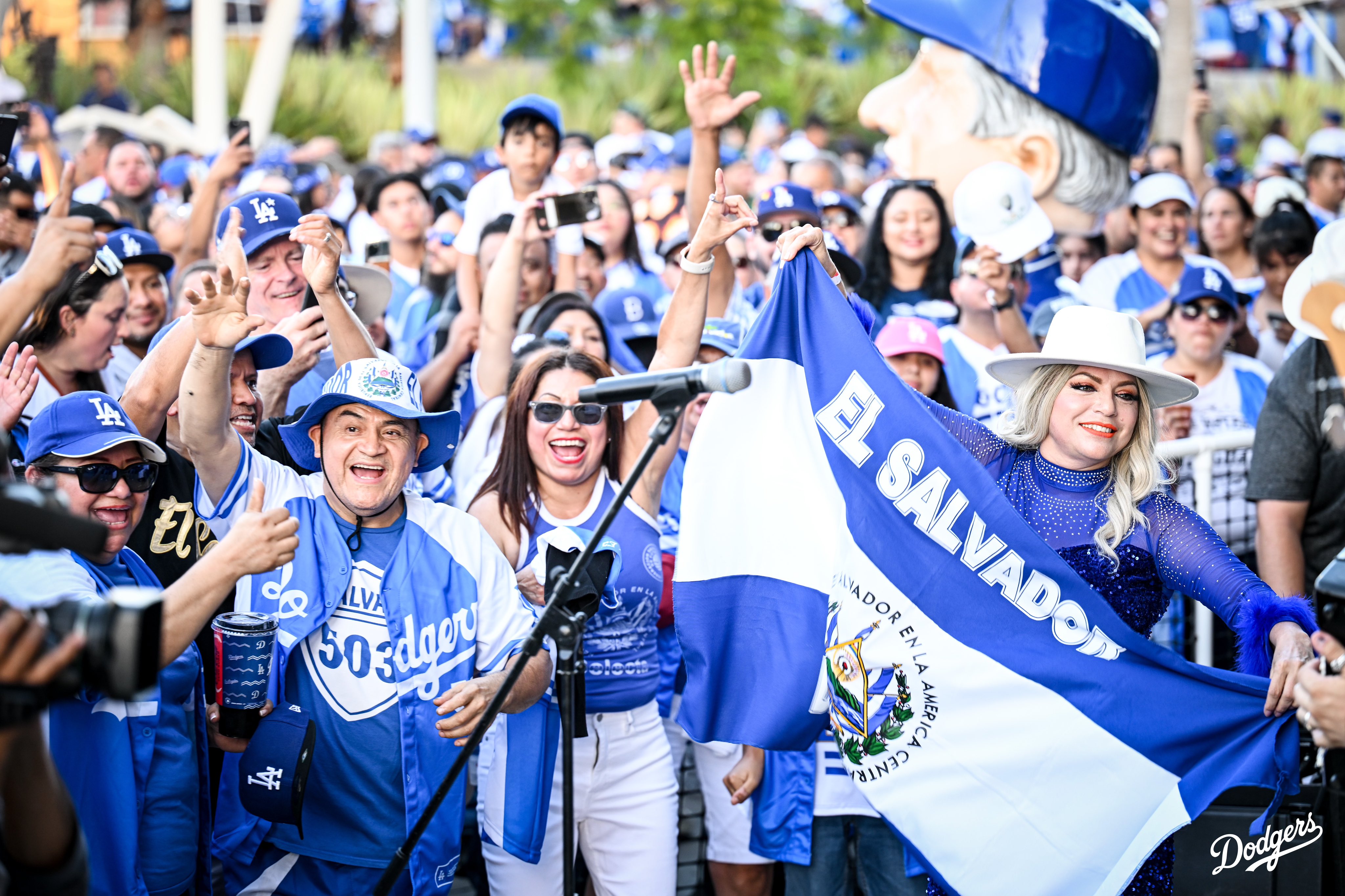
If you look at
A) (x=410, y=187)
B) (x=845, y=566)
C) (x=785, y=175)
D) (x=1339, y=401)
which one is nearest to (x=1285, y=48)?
(x=785, y=175)

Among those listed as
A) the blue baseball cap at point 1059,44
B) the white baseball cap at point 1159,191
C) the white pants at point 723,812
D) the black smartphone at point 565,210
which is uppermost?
the blue baseball cap at point 1059,44

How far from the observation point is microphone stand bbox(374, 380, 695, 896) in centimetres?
298

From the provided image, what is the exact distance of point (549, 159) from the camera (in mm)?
7367

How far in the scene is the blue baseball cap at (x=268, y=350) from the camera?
4426 millimetres

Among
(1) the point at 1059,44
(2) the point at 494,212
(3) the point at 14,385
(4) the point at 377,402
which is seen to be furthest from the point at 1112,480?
(2) the point at 494,212

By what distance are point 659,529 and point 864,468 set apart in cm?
94

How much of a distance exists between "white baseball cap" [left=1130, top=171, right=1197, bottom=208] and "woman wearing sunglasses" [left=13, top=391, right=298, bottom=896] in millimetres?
6047

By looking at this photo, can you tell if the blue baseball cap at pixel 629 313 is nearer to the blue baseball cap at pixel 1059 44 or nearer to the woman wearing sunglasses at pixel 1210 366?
the blue baseball cap at pixel 1059 44

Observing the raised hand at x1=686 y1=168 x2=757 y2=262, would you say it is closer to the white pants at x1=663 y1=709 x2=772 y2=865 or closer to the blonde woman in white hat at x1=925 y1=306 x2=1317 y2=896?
the blonde woman in white hat at x1=925 y1=306 x2=1317 y2=896

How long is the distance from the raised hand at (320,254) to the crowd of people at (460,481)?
0.01 meters

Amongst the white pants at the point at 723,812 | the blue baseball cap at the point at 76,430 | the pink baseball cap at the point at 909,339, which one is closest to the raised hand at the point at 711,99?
the pink baseball cap at the point at 909,339

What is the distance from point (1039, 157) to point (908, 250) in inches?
33.3

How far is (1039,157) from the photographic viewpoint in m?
6.79

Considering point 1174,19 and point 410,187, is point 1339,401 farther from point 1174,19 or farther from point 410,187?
point 1174,19
